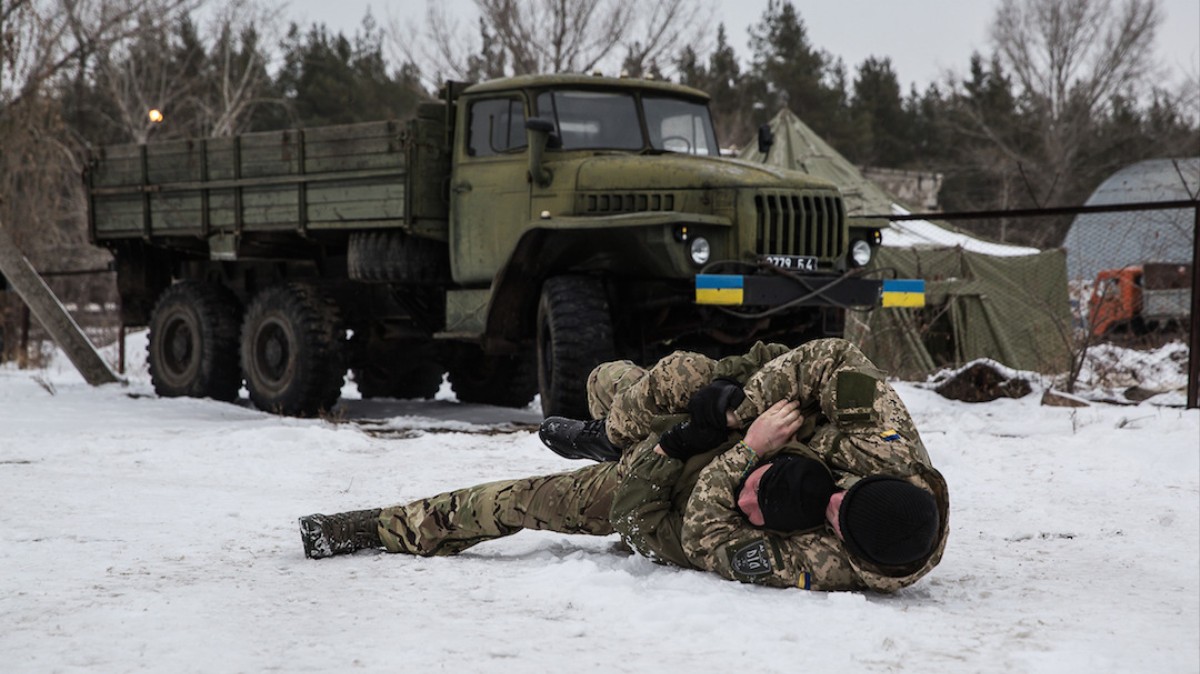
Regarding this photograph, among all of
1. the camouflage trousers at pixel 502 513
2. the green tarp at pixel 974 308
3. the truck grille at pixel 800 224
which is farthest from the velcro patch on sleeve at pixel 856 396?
the green tarp at pixel 974 308

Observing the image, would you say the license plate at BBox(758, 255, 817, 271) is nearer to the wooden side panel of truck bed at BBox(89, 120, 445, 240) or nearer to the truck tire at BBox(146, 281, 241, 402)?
the wooden side panel of truck bed at BBox(89, 120, 445, 240)

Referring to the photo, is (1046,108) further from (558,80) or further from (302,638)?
(302,638)

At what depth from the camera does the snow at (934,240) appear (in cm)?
1453

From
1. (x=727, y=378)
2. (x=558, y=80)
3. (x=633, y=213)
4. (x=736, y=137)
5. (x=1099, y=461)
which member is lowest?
(x=1099, y=461)

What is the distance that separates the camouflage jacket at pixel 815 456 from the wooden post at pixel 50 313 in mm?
9733

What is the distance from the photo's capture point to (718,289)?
25.9 feet

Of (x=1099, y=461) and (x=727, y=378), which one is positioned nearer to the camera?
(x=727, y=378)

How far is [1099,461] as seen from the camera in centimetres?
710

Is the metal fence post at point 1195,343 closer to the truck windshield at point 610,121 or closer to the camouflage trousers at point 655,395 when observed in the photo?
the truck windshield at point 610,121

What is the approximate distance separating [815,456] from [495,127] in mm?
6037

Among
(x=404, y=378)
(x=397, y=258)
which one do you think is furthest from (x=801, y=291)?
(x=404, y=378)

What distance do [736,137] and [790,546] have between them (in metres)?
26.8

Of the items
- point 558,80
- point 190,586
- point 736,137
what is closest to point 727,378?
point 190,586

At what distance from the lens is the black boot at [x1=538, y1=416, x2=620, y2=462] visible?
4.58 meters
